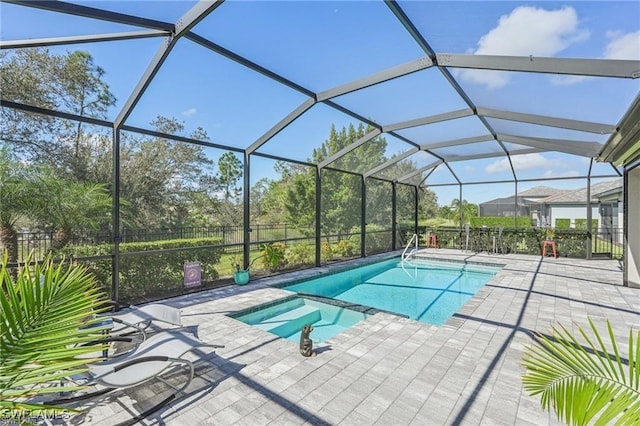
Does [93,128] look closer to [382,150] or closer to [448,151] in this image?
[382,150]

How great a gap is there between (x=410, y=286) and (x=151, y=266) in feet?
22.2

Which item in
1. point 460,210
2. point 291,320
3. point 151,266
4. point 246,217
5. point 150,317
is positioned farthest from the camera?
point 460,210

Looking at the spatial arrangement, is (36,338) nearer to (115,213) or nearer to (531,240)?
(115,213)

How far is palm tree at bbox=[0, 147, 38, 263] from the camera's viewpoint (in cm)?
481

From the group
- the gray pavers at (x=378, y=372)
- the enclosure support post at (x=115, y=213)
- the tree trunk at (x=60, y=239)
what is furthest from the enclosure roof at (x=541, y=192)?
the tree trunk at (x=60, y=239)

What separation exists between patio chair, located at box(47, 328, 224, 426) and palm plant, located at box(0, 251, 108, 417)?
1.37 m

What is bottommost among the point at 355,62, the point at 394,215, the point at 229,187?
the point at 394,215

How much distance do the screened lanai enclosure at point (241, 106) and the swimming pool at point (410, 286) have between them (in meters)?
1.32

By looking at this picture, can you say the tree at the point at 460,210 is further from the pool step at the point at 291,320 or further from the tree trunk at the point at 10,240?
the tree trunk at the point at 10,240

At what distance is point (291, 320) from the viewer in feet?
19.2

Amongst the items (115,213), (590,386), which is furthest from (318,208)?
(590,386)

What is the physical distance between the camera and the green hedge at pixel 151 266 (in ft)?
18.5

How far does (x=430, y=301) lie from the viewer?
25.7 ft

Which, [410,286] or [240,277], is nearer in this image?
[240,277]
